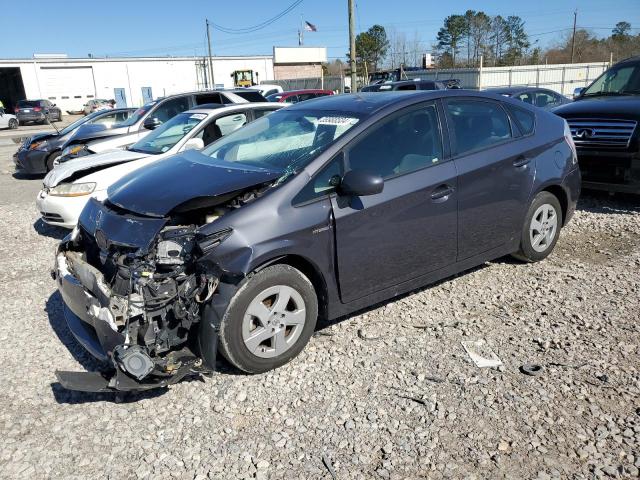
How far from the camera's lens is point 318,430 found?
118 inches

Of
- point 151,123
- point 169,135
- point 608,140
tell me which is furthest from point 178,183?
point 151,123

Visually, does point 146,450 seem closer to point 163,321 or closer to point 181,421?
point 181,421

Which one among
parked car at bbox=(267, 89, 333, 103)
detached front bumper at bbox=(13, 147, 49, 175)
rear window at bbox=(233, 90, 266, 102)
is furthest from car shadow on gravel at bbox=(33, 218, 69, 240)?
parked car at bbox=(267, 89, 333, 103)

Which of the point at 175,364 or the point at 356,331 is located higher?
the point at 175,364

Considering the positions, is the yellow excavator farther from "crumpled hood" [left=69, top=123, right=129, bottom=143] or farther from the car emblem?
the car emblem

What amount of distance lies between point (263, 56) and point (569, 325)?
64.1 meters

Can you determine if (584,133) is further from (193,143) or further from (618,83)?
(193,143)

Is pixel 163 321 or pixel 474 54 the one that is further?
pixel 474 54

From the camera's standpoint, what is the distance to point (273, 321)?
3.47m

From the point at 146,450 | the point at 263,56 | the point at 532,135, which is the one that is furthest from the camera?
the point at 263,56

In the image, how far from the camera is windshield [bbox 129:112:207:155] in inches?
289

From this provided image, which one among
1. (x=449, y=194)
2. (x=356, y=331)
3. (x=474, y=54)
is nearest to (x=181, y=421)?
(x=356, y=331)

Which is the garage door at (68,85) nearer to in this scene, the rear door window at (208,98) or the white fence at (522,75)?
the white fence at (522,75)

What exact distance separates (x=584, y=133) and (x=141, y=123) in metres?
7.53
